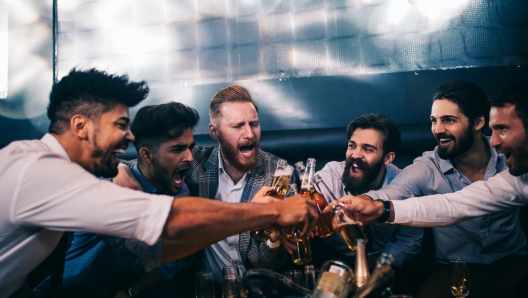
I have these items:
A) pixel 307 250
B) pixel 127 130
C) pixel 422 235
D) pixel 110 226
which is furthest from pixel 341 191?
pixel 110 226

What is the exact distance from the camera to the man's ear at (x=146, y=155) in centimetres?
274

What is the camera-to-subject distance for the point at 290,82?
359cm

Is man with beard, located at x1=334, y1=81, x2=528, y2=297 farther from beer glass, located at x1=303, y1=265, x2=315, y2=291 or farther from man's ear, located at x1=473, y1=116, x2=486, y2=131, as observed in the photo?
beer glass, located at x1=303, y1=265, x2=315, y2=291

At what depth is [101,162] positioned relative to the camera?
1761 mm

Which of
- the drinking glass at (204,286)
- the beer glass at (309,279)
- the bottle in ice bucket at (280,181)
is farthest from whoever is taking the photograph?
the bottle in ice bucket at (280,181)

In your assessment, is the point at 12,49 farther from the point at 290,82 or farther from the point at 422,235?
the point at 422,235

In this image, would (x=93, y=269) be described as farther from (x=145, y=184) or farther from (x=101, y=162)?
(x=101, y=162)

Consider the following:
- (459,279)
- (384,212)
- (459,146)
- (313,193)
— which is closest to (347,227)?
(313,193)

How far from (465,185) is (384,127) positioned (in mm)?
612

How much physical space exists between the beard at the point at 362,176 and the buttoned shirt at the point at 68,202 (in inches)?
73.8

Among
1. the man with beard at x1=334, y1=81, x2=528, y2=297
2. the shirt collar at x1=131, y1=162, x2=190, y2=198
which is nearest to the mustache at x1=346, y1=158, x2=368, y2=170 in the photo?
the man with beard at x1=334, y1=81, x2=528, y2=297

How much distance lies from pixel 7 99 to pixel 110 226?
325 centimetres

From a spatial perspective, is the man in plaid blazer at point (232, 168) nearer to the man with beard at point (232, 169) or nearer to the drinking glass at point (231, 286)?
the man with beard at point (232, 169)

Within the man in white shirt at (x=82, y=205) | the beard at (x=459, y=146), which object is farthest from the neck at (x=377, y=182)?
the man in white shirt at (x=82, y=205)
